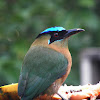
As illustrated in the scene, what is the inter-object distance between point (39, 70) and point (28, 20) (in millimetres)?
3010

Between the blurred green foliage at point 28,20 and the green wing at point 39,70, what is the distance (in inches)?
66.6

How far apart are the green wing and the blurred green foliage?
169 centimetres

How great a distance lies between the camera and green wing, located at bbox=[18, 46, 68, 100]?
2.88m

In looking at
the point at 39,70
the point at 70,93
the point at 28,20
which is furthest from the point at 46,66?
the point at 28,20

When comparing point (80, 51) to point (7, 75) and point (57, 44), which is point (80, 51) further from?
point (57, 44)

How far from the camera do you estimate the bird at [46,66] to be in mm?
2904

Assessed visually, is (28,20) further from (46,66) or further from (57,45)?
(46,66)

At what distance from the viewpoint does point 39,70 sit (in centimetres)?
303

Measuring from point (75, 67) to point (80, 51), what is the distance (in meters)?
0.77

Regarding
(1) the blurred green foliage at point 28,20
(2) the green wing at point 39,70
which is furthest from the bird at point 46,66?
(1) the blurred green foliage at point 28,20

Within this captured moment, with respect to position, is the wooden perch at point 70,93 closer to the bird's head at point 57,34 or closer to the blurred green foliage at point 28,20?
the bird's head at point 57,34

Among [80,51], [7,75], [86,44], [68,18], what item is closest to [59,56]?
[7,75]

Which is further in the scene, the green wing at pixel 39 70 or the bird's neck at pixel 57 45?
Result: the bird's neck at pixel 57 45

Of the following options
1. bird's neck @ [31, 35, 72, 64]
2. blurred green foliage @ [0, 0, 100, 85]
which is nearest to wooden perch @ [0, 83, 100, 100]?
bird's neck @ [31, 35, 72, 64]
